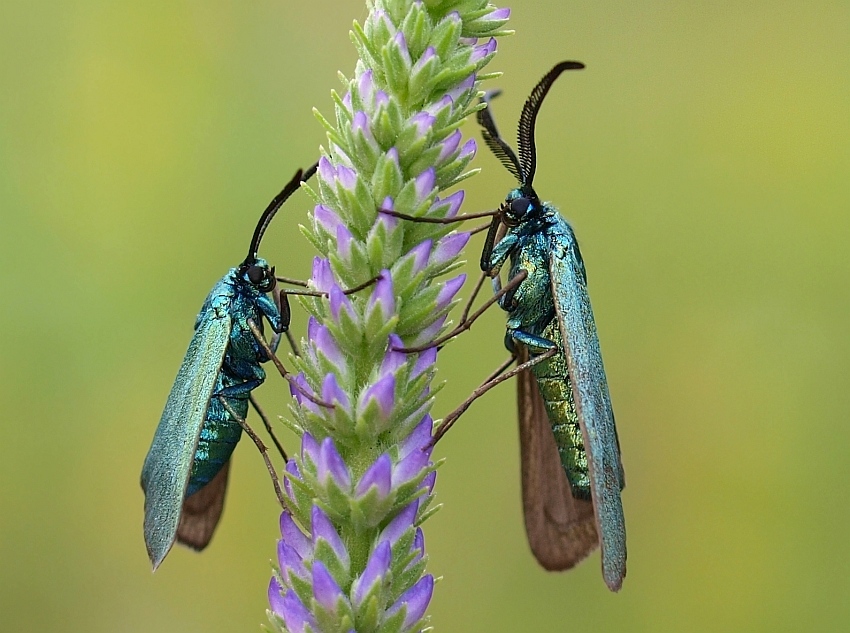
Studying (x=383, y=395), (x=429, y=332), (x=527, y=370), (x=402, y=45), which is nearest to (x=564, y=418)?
(x=527, y=370)

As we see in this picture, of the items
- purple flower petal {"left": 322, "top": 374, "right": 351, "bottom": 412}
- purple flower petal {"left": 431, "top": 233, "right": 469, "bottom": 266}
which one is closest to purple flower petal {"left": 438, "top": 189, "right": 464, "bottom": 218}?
purple flower petal {"left": 431, "top": 233, "right": 469, "bottom": 266}

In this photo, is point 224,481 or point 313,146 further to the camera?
point 313,146

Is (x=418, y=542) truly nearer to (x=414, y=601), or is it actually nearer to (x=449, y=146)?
(x=414, y=601)

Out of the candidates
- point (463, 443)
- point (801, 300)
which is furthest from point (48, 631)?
point (801, 300)

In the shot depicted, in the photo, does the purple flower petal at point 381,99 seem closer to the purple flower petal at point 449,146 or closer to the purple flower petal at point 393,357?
the purple flower petal at point 449,146

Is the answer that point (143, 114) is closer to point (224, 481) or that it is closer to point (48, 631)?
point (48, 631)

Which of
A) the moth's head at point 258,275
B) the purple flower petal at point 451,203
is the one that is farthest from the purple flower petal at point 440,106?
the moth's head at point 258,275
